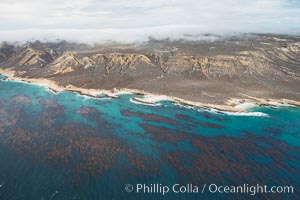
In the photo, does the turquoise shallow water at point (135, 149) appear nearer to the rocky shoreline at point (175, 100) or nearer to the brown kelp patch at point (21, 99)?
the rocky shoreline at point (175, 100)

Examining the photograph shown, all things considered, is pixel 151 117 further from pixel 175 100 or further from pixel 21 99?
pixel 21 99

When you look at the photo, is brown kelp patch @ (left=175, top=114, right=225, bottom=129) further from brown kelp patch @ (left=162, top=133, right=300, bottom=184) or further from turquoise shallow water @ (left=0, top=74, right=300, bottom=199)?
brown kelp patch @ (left=162, top=133, right=300, bottom=184)

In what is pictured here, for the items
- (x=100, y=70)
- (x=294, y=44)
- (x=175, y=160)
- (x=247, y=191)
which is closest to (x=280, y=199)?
(x=247, y=191)

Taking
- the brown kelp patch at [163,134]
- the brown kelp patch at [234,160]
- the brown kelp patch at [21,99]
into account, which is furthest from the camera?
the brown kelp patch at [21,99]

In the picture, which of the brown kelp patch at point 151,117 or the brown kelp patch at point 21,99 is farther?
the brown kelp patch at point 21,99

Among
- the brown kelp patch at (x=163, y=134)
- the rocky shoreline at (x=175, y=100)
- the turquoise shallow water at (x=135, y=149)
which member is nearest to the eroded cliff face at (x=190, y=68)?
the rocky shoreline at (x=175, y=100)

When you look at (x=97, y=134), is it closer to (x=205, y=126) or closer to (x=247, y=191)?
(x=205, y=126)

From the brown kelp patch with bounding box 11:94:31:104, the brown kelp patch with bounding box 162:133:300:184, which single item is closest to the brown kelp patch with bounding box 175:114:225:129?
the brown kelp patch with bounding box 162:133:300:184

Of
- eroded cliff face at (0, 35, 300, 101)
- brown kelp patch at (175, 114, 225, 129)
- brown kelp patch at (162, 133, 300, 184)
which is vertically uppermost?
eroded cliff face at (0, 35, 300, 101)
